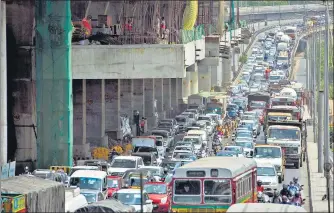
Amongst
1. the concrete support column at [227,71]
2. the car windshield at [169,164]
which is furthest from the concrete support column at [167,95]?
the car windshield at [169,164]

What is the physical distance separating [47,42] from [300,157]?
11.7 meters

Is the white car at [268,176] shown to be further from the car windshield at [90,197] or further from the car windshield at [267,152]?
the car windshield at [90,197]

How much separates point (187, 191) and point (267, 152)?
21661mm

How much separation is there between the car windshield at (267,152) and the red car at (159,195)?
43.6 ft

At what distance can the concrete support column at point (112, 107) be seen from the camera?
75.0 metres

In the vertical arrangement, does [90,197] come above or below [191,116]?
below

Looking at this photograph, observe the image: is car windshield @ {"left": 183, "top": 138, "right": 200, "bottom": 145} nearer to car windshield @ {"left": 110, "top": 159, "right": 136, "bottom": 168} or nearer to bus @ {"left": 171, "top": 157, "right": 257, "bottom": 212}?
car windshield @ {"left": 110, "top": 159, "right": 136, "bottom": 168}

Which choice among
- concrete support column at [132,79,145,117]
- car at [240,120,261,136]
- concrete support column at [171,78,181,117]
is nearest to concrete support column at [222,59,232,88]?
concrete support column at [171,78,181,117]

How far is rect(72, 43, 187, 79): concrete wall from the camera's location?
197ft

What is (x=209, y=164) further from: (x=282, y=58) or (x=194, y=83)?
(x=282, y=58)

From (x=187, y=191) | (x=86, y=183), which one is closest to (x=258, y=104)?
(x=86, y=183)

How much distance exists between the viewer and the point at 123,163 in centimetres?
5028

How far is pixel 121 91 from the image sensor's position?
8138 centimetres

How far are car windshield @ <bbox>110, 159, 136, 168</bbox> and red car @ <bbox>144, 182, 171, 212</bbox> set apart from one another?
8904mm
